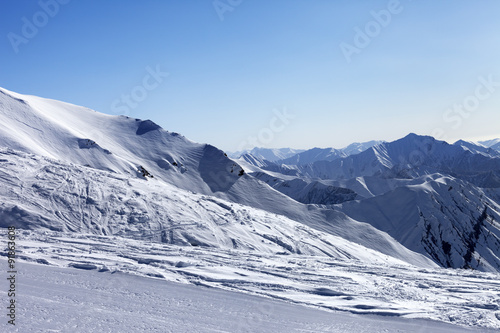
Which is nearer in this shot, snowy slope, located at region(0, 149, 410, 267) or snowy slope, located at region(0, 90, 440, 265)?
snowy slope, located at region(0, 149, 410, 267)

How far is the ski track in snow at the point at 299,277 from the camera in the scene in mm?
9031

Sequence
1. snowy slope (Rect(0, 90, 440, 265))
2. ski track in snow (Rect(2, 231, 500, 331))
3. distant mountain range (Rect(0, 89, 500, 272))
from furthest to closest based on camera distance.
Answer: snowy slope (Rect(0, 90, 440, 265)) → distant mountain range (Rect(0, 89, 500, 272)) → ski track in snow (Rect(2, 231, 500, 331))

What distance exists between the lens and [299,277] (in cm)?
1112

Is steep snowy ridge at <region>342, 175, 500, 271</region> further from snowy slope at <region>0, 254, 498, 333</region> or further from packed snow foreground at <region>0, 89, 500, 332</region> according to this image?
snowy slope at <region>0, 254, 498, 333</region>

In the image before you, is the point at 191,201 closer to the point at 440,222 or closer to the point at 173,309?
the point at 173,309

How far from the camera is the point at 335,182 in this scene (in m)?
136

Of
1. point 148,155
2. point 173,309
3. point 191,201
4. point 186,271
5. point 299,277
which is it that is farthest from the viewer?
point 148,155

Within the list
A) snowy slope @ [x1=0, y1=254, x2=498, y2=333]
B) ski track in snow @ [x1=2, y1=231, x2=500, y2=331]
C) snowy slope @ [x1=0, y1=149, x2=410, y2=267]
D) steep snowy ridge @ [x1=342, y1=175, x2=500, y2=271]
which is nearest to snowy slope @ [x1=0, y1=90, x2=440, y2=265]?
snowy slope @ [x1=0, y1=149, x2=410, y2=267]

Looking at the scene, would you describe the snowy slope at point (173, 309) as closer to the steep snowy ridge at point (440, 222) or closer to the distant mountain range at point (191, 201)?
the distant mountain range at point (191, 201)

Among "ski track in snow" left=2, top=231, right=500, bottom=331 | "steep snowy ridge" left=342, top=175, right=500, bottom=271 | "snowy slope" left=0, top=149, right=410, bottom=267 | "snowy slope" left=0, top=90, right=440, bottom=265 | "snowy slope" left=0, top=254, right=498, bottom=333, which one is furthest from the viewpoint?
"steep snowy ridge" left=342, top=175, right=500, bottom=271

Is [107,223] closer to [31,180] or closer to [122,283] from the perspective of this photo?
[31,180]

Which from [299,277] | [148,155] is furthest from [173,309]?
[148,155]

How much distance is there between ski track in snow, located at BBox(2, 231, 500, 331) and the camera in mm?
9031

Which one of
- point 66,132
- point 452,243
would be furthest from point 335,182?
point 66,132
